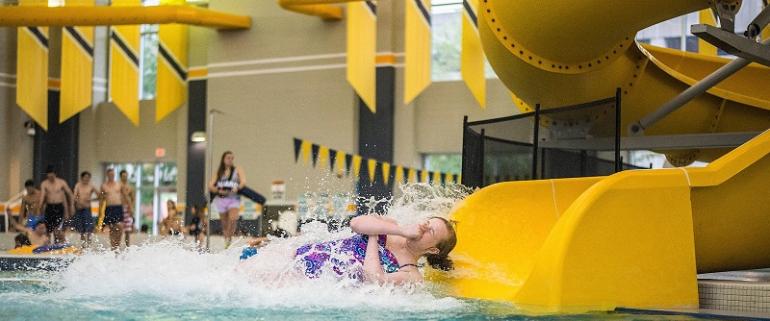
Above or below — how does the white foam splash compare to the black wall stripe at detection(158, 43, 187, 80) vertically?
→ below

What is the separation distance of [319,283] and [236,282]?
0.44 metres

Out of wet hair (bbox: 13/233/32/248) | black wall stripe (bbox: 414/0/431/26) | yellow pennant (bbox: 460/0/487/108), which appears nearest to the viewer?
wet hair (bbox: 13/233/32/248)

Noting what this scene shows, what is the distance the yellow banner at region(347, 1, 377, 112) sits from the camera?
59.6 ft

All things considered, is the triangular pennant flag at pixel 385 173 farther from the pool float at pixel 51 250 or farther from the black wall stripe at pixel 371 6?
the pool float at pixel 51 250

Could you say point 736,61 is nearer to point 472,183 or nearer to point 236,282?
point 472,183

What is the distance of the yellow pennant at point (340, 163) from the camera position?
50.3 ft

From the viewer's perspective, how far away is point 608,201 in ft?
14.8

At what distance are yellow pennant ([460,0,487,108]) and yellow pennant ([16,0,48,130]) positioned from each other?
10.6m

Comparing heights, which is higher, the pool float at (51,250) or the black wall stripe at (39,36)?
the black wall stripe at (39,36)

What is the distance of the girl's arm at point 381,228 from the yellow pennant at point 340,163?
1065 cm

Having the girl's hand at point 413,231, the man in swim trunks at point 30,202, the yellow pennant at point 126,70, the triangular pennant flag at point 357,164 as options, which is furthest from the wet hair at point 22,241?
the yellow pennant at point 126,70

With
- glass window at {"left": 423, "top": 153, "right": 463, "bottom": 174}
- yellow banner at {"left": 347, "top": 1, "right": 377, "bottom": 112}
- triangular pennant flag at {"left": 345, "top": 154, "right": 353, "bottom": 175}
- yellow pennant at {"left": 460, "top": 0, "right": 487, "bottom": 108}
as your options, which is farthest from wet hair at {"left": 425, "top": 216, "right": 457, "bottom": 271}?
glass window at {"left": 423, "top": 153, "right": 463, "bottom": 174}

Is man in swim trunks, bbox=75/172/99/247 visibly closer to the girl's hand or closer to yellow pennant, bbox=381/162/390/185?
yellow pennant, bbox=381/162/390/185

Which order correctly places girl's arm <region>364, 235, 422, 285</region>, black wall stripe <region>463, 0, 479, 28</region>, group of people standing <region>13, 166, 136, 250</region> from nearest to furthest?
girl's arm <region>364, 235, 422, 285</region> → group of people standing <region>13, 166, 136, 250</region> → black wall stripe <region>463, 0, 479, 28</region>
